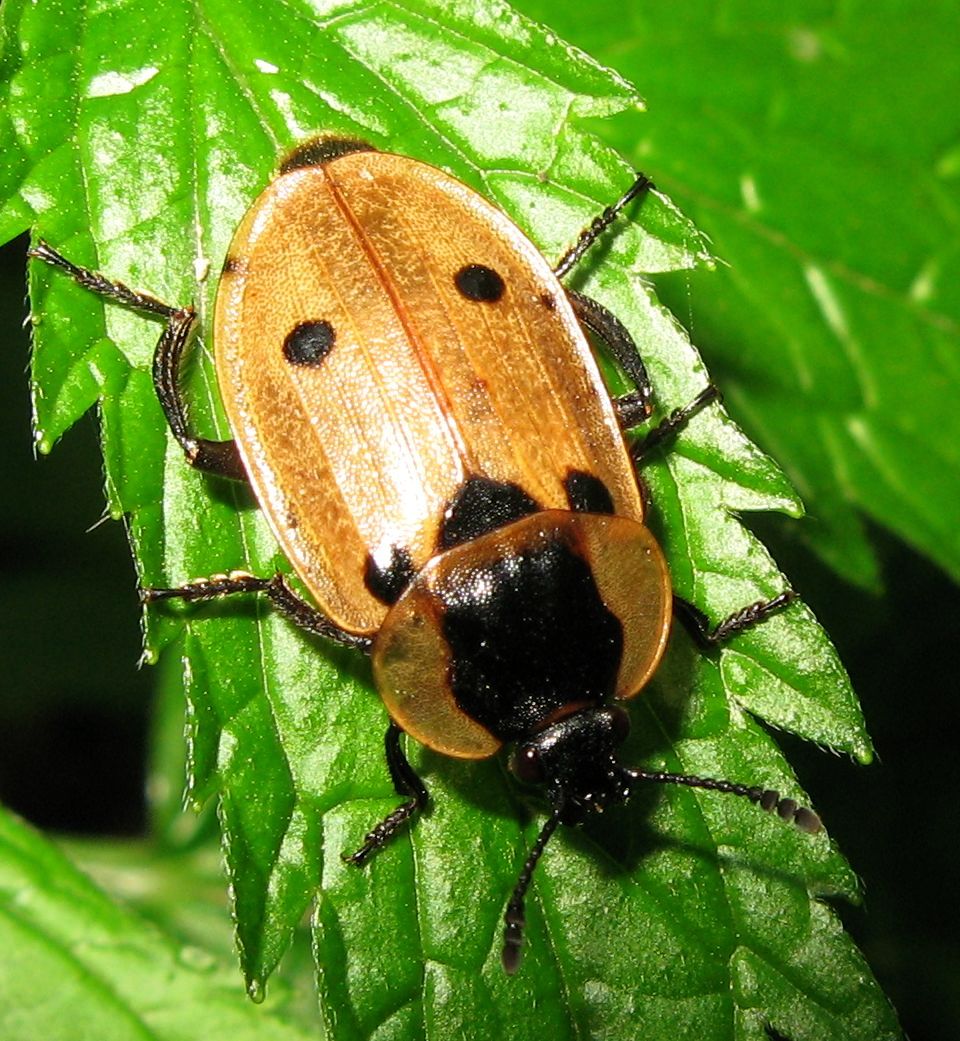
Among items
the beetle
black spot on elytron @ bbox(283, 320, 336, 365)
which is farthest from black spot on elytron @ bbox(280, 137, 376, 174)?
black spot on elytron @ bbox(283, 320, 336, 365)

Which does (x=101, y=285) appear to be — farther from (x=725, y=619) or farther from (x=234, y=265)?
(x=725, y=619)

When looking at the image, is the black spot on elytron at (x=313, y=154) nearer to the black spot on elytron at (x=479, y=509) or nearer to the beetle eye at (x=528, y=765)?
the black spot on elytron at (x=479, y=509)

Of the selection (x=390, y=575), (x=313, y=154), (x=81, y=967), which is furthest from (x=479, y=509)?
(x=81, y=967)

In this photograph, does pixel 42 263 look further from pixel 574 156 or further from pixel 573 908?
pixel 573 908

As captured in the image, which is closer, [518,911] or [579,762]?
[518,911]

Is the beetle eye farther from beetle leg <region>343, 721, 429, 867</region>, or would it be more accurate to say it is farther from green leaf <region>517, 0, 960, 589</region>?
green leaf <region>517, 0, 960, 589</region>

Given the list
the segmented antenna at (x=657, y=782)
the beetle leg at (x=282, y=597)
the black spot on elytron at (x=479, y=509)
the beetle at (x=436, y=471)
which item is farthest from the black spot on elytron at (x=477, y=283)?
the segmented antenna at (x=657, y=782)
